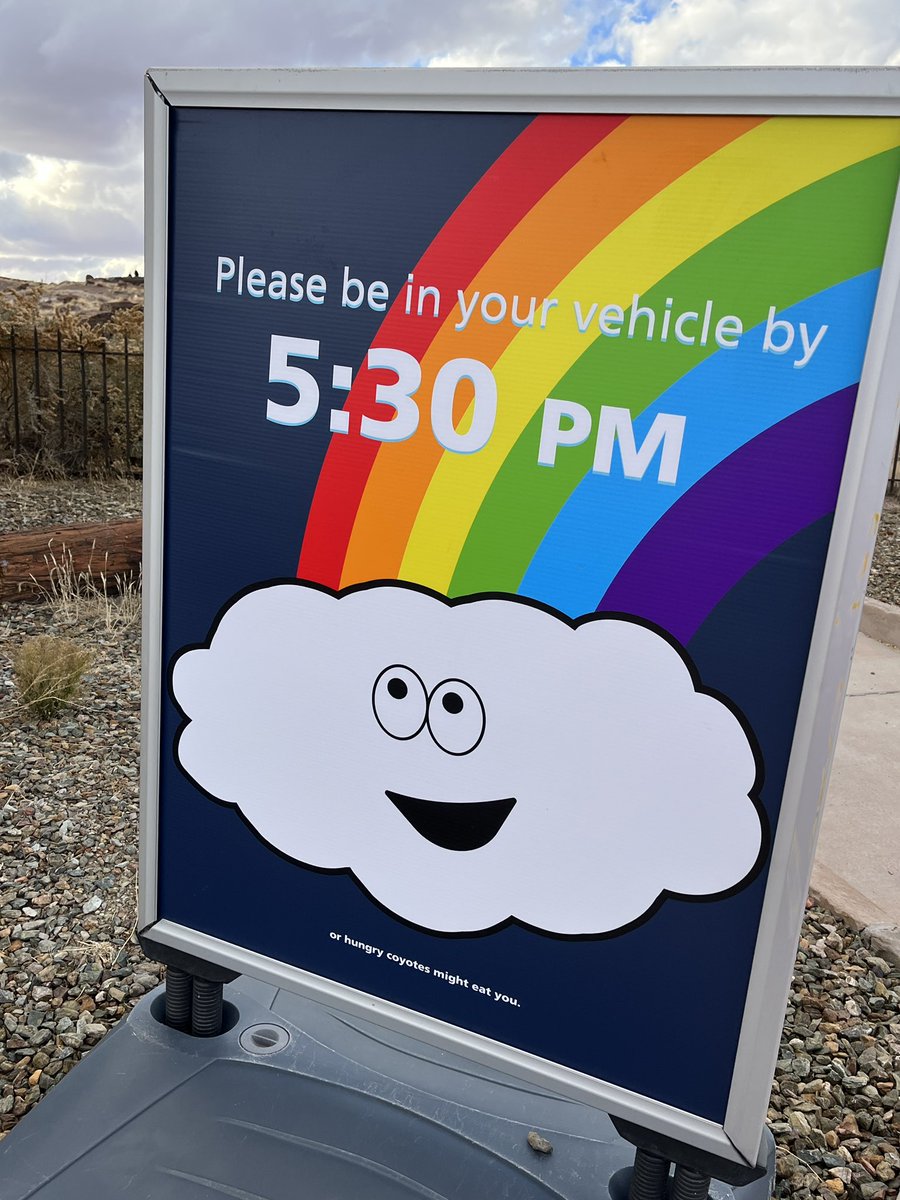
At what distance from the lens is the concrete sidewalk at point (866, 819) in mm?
3314

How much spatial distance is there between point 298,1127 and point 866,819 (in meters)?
2.66

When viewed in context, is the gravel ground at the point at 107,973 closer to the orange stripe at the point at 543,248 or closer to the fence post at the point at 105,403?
the orange stripe at the point at 543,248

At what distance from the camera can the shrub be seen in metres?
4.24

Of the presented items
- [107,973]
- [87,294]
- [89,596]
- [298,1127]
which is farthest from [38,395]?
[87,294]

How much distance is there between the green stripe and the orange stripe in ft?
0.28

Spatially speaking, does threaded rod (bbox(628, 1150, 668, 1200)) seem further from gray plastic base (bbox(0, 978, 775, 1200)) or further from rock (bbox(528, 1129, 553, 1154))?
rock (bbox(528, 1129, 553, 1154))

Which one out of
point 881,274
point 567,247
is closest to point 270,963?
point 567,247

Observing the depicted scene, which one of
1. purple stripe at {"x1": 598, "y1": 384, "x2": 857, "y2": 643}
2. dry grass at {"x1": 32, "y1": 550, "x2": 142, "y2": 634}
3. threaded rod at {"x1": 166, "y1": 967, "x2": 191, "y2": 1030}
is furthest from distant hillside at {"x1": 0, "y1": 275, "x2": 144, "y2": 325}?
purple stripe at {"x1": 598, "y1": 384, "x2": 857, "y2": 643}

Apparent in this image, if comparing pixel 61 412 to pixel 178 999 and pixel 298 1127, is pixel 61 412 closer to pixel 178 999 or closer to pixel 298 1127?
pixel 178 999

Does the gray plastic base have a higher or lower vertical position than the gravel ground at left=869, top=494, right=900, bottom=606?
lower

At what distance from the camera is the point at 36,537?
592 centimetres

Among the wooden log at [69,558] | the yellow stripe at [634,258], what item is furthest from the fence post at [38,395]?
the yellow stripe at [634,258]

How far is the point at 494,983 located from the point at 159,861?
813 millimetres

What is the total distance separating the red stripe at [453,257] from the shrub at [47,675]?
2.80 m
